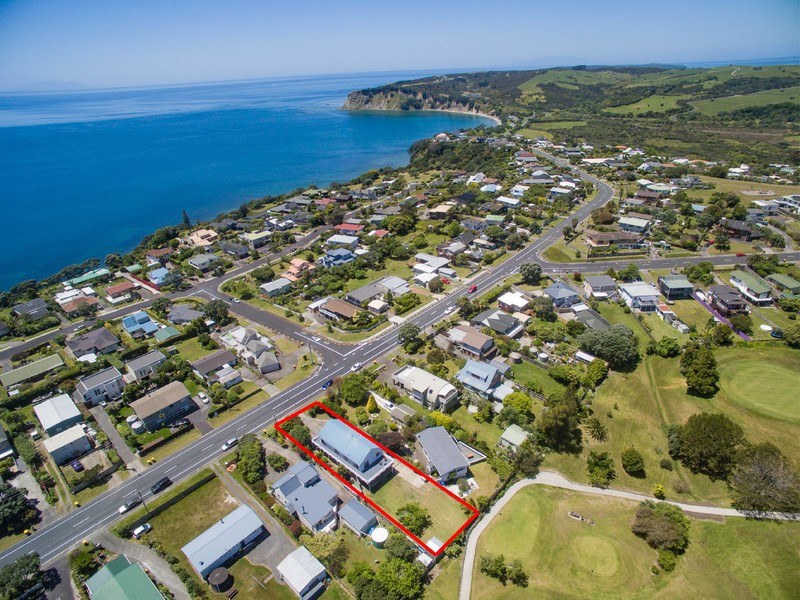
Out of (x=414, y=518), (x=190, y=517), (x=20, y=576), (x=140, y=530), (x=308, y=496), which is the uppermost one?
(x=20, y=576)

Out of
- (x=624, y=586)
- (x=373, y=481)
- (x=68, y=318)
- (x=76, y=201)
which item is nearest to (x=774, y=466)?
(x=624, y=586)

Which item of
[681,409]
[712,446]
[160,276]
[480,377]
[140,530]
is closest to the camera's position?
[140,530]

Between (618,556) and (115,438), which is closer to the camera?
(618,556)

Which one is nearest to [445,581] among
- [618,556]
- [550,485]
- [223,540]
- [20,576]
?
[550,485]

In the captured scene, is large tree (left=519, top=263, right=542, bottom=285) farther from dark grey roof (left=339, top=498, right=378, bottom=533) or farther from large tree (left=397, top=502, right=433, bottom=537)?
dark grey roof (left=339, top=498, right=378, bottom=533)

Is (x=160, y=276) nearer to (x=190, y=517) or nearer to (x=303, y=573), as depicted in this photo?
(x=190, y=517)

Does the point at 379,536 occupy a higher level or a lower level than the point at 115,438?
higher

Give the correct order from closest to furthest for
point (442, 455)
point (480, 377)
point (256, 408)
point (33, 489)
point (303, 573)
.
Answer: point (303, 573) → point (442, 455) → point (33, 489) → point (256, 408) → point (480, 377)
